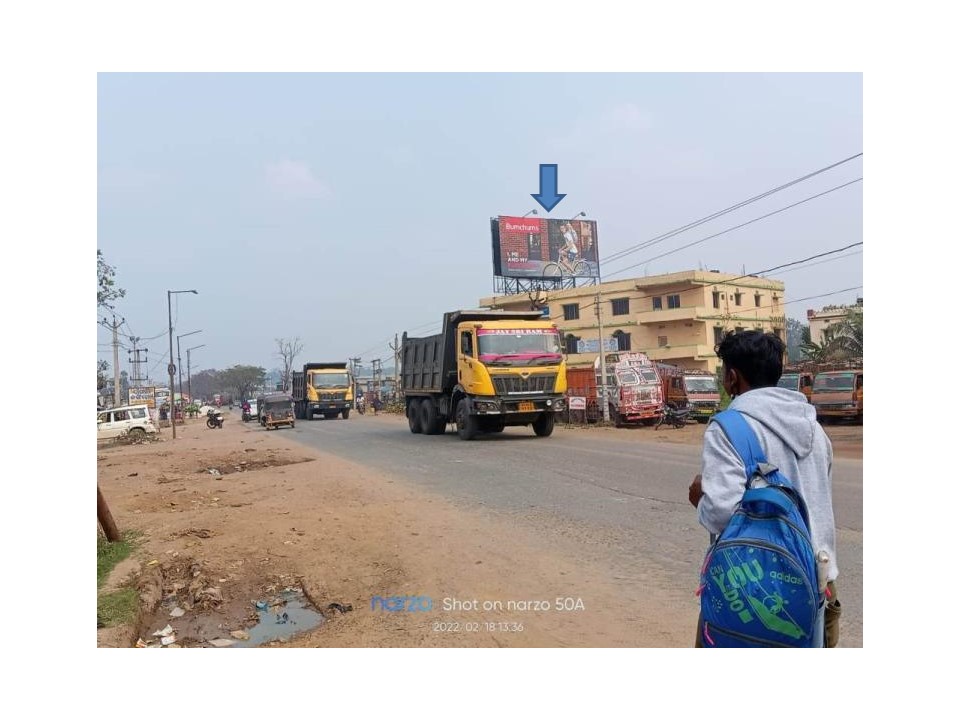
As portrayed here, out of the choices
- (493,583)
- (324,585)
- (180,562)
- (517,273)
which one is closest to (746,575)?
(493,583)

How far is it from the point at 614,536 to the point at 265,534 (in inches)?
132

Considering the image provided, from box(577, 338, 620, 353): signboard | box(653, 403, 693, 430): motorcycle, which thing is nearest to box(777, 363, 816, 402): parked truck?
box(653, 403, 693, 430): motorcycle

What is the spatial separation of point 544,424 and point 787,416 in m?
14.8

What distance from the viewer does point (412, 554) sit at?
6.41 m

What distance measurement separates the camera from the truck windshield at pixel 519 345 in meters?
15.9

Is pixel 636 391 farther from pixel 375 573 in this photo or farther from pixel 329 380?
pixel 329 380

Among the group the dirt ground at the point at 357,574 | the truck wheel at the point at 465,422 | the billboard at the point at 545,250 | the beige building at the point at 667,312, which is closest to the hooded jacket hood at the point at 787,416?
the dirt ground at the point at 357,574

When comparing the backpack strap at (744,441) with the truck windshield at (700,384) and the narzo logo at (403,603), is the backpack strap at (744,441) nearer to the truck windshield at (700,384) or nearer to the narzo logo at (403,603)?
the narzo logo at (403,603)

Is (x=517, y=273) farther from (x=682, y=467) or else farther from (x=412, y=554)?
(x=412, y=554)

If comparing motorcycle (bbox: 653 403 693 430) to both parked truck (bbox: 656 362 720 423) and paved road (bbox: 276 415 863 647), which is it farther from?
paved road (bbox: 276 415 863 647)

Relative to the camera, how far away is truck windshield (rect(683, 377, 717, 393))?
2405cm

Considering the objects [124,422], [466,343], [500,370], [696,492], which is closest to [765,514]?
[696,492]
